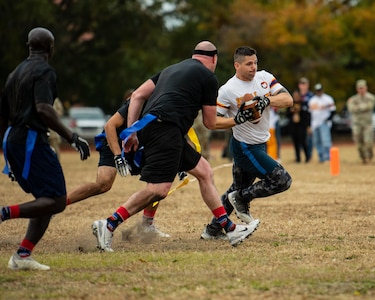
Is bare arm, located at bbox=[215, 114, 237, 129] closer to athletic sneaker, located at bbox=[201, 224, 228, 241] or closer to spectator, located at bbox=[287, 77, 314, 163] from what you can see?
athletic sneaker, located at bbox=[201, 224, 228, 241]

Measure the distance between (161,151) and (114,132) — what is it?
0.94m

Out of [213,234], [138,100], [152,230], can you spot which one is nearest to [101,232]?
[138,100]

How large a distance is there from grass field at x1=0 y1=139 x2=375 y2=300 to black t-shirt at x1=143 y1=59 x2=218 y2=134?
50.9 inches

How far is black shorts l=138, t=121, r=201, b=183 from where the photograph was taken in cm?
898

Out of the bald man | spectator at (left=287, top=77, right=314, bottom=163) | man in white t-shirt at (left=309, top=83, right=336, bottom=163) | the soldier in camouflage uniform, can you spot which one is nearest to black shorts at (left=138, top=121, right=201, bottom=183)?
the bald man

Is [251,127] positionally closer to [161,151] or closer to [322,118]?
[161,151]

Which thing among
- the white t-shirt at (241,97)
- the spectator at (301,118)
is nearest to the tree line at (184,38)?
the spectator at (301,118)

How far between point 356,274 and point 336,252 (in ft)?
4.27

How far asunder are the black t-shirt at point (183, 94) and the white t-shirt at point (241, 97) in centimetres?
103

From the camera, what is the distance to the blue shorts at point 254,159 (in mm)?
10234

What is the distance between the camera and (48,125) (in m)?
7.77

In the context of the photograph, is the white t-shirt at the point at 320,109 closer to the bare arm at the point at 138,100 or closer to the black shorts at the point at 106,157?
the black shorts at the point at 106,157

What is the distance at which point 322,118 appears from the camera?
83.9ft

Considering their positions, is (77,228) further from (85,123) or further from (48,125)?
(85,123)
